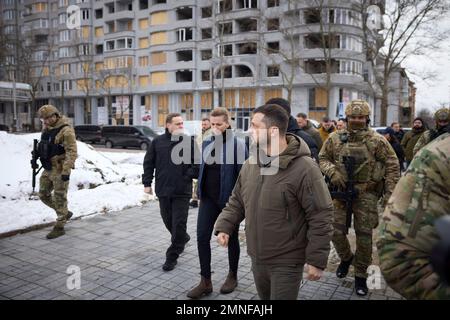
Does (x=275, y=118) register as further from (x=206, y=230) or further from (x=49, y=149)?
(x=49, y=149)

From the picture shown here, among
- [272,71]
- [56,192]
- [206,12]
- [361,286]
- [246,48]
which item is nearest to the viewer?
[361,286]

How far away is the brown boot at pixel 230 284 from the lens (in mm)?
4219

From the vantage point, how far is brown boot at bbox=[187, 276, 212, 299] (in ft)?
13.3

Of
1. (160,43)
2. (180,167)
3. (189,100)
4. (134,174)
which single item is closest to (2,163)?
(134,174)

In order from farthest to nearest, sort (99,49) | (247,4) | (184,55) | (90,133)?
1. (99,49)
2. (184,55)
3. (247,4)
4. (90,133)

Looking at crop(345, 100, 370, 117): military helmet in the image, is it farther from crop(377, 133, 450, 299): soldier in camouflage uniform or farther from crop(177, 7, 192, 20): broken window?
crop(177, 7, 192, 20): broken window

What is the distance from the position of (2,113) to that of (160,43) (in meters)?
37.1

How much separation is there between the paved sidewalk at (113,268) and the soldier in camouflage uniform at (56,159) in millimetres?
460

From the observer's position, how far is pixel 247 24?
46125mm

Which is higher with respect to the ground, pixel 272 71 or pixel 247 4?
pixel 247 4

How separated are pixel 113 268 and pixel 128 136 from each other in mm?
26120

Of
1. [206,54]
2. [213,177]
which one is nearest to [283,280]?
[213,177]

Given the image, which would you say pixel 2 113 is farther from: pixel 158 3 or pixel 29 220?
pixel 29 220
